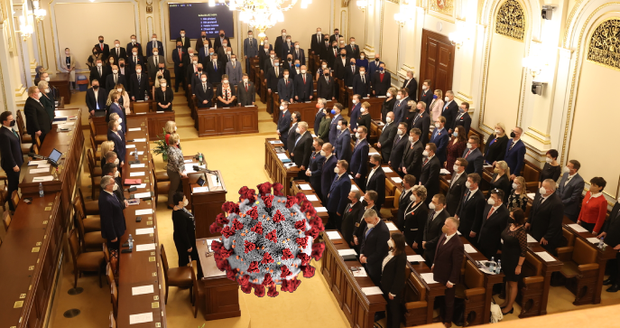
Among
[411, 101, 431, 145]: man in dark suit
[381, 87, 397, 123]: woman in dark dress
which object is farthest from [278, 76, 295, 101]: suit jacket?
[411, 101, 431, 145]: man in dark suit

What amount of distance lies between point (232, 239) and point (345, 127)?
25.1 feet

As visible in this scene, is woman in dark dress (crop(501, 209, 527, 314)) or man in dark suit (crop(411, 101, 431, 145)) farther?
man in dark suit (crop(411, 101, 431, 145))

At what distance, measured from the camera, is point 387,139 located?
11.8m

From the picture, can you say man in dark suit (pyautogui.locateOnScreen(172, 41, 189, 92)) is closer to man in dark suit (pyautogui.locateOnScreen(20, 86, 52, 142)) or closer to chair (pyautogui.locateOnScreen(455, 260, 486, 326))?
man in dark suit (pyautogui.locateOnScreen(20, 86, 52, 142))

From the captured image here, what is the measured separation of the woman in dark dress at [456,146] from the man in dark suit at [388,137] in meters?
1.23

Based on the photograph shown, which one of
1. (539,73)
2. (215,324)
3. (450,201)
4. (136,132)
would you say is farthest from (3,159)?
(539,73)

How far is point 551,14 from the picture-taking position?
33.4 feet

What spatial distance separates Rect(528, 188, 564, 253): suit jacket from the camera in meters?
8.14

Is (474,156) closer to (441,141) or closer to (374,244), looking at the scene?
(441,141)

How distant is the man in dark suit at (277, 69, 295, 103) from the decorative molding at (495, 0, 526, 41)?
5.28 metres

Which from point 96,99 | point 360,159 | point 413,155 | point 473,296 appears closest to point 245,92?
A: point 96,99

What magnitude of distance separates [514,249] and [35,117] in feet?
28.8

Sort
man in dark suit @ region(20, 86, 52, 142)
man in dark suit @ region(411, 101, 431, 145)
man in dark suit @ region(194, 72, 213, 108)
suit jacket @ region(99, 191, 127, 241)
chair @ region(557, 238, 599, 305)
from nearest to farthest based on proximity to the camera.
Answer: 1. suit jacket @ region(99, 191, 127, 241)
2. chair @ region(557, 238, 599, 305)
3. man in dark suit @ region(20, 86, 52, 142)
4. man in dark suit @ region(411, 101, 431, 145)
5. man in dark suit @ region(194, 72, 213, 108)

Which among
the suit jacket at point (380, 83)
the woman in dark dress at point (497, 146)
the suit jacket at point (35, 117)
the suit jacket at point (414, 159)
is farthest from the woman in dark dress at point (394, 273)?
the suit jacket at point (380, 83)
